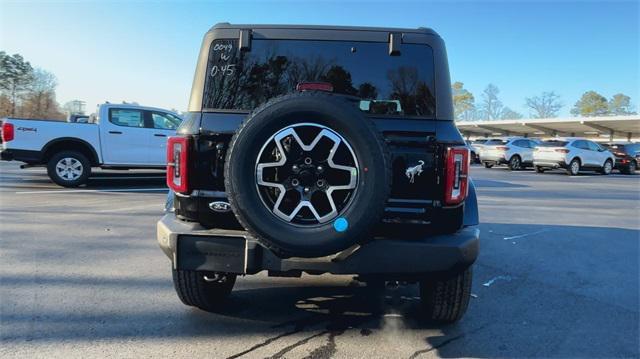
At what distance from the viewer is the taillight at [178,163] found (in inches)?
119

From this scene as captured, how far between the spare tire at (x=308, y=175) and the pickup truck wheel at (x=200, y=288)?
919 mm

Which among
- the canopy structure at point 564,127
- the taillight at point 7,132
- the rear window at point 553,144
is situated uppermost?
the canopy structure at point 564,127

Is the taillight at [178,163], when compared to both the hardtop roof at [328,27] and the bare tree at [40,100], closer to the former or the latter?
the hardtop roof at [328,27]

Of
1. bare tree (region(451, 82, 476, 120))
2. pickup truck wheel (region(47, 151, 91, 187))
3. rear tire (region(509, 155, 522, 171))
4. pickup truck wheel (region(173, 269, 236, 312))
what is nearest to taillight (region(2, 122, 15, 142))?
pickup truck wheel (region(47, 151, 91, 187))

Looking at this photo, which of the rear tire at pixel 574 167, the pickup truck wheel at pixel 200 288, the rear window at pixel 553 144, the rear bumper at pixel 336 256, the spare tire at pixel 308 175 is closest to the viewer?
the spare tire at pixel 308 175

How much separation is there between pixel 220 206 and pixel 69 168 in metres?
8.85

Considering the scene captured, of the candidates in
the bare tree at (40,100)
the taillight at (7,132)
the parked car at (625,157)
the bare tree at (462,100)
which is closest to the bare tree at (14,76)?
the bare tree at (40,100)

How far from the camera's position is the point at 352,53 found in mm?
3150

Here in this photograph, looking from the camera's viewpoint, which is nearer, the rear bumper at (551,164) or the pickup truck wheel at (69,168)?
the pickup truck wheel at (69,168)

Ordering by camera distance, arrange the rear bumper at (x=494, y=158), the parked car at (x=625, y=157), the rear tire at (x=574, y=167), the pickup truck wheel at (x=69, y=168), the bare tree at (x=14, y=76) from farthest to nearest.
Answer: the bare tree at (x=14, y=76) < the parked car at (x=625, y=157) < the rear bumper at (x=494, y=158) < the rear tire at (x=574, y=167) < the pickup truck wheel at (x=69, y=168)

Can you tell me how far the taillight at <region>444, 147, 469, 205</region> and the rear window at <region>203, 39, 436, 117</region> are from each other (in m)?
0.49

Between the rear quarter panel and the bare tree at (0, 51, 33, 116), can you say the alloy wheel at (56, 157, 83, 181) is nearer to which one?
the rear quarter panel

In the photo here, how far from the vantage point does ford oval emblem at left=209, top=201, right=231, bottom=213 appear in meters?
2.98

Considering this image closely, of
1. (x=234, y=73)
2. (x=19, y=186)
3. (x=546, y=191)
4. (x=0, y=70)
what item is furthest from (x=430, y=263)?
(x=0, y=70)
